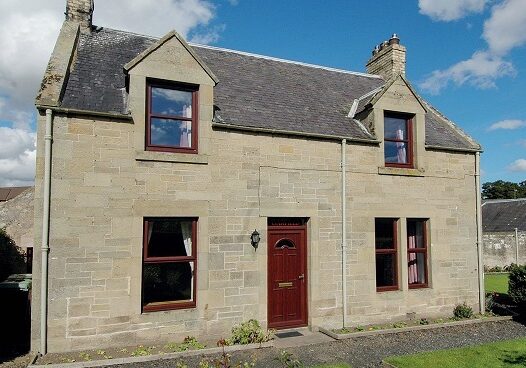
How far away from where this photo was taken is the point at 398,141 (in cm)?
Answer: 1235

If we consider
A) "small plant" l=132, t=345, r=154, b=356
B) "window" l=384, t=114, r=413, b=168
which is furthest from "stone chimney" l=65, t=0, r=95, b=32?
"window" l=384, t=114, r=413, b=168

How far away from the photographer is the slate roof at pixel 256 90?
390 inches

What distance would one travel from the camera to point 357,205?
11.5 m

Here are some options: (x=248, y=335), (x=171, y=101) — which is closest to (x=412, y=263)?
(x=248, y=335)

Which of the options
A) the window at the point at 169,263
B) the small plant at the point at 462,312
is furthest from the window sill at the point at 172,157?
the small plant at the point at 462,312

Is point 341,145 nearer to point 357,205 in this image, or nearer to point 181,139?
point 357,205

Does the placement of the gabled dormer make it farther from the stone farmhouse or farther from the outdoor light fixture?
the outdoor light fixture

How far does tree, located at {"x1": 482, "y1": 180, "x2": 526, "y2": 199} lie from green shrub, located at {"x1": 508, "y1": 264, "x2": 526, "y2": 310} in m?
91.9

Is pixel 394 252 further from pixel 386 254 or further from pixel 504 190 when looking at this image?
pixel 504 190

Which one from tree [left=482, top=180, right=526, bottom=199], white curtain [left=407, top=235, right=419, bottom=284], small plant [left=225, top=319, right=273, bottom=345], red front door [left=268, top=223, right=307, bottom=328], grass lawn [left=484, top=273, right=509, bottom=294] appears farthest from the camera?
tree [left=482, top=180, right=526, bottom=199]

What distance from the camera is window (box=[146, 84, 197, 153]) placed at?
9.71 meters

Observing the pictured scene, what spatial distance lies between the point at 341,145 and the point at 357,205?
179 cm

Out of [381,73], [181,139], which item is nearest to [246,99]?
[181,139]

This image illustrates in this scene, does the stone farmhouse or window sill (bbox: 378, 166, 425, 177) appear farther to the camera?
window sill (bbox: 378, 166, 425, 177)
